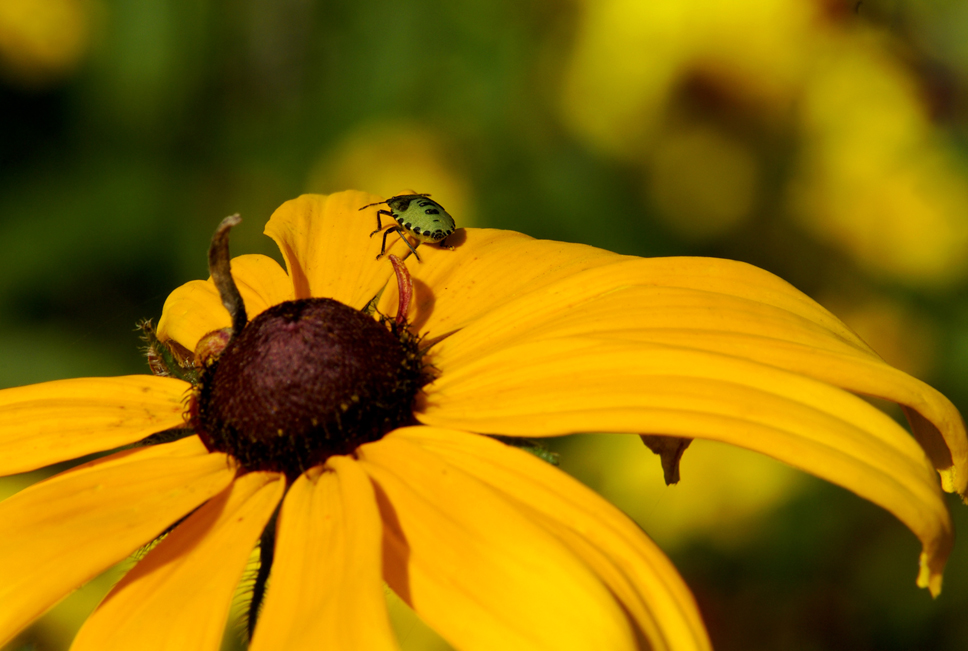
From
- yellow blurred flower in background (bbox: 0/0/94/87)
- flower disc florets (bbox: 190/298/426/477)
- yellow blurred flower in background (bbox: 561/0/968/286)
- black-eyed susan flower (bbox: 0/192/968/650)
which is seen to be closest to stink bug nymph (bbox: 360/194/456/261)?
black-eyed susan flower (bbox: 0/192/968/650)

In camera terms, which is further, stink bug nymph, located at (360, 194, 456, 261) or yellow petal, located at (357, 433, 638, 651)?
stink bug nymph, located at (360, 194, 456, 261)

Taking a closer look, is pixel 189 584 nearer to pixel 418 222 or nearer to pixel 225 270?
pixel 225 270

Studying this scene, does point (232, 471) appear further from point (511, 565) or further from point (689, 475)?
point (689, 475)

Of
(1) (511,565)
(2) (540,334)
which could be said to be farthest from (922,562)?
(2) (540,334)

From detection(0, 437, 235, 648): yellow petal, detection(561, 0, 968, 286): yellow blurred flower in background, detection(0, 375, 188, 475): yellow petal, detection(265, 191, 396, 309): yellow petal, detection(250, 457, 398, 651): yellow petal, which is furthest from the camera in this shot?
detection(561, 0, 968, 286): yellow blurred flower in background

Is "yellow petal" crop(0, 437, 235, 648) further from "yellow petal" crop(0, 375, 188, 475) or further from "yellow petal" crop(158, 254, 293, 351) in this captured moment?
"yellow petal" crop(158, 254, 293, 351)

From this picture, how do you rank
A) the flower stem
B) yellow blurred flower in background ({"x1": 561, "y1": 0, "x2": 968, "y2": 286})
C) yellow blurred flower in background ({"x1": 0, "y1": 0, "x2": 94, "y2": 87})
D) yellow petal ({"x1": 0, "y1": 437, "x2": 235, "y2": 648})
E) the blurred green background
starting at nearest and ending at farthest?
yellow petal ({"x1": 0, "y1": 437, "x2": 235, "y2": 648}) < the flower stem < the blurred green background < yellow blurred flower in background ({"x1": 561, "y1": 0, "x2": 968, "y2": 286}) < yellow blurred flower in background ({"x1": 0, "y1": 0, "x2": 94, "y2": 87})
